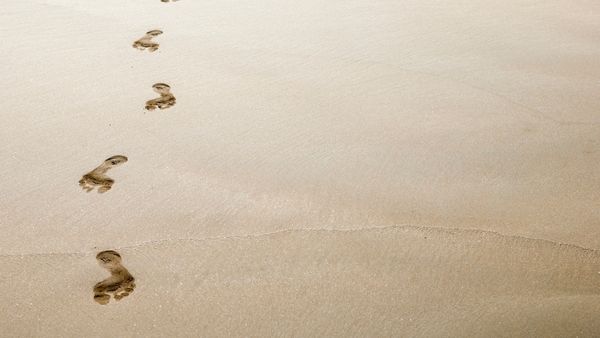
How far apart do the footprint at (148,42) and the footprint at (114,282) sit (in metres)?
1.56

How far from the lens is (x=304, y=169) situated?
231 cm

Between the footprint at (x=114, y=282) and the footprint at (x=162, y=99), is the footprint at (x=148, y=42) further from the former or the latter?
the footprint at (x=114, y=282)

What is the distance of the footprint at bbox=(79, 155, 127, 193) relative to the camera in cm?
222

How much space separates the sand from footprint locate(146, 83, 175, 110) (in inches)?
1.8

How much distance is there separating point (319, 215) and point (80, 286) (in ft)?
2.83

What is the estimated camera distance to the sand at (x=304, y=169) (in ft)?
5.76

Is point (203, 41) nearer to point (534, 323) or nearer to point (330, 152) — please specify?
point (330, 152)

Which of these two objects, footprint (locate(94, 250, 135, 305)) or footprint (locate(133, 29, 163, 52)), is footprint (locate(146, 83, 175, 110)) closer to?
footprint (locate(133, 29, 163, 52))

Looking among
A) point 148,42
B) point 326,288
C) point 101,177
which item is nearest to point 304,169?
point 326,288

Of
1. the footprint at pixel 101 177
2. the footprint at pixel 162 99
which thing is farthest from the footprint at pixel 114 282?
the footprint at pixel 162 99

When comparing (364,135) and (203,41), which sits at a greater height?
(203,41)

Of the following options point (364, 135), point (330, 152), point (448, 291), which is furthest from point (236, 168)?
point (448, 291)

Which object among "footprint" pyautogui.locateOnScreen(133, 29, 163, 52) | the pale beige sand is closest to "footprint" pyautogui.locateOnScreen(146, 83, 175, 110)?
"footprint" pyautogui.locateOnScreen(133, 29, 163, 52)

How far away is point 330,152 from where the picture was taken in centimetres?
241
